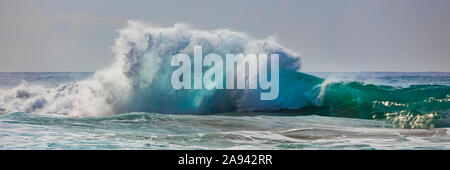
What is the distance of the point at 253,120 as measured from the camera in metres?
11.5

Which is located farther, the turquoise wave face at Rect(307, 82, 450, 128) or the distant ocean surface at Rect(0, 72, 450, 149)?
the turquoise wave face at Rect(307, 82, 450, 128)

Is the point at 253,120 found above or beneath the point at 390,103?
beneath

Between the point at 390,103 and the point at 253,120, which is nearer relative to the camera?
the point at 253,120

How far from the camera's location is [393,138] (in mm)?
9109

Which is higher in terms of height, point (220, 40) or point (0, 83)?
point (220, 40)

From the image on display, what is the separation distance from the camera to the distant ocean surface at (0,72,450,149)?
8.62 meters

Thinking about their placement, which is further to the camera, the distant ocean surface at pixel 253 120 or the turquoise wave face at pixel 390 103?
the turquoise wave face at pixel 390 103

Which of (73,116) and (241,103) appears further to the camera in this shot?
(241,103)

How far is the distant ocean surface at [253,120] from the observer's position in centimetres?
862
